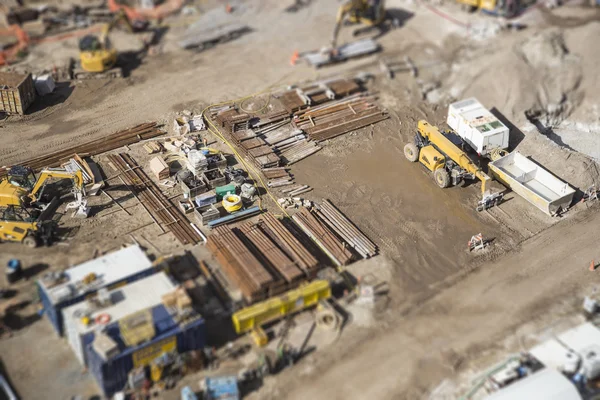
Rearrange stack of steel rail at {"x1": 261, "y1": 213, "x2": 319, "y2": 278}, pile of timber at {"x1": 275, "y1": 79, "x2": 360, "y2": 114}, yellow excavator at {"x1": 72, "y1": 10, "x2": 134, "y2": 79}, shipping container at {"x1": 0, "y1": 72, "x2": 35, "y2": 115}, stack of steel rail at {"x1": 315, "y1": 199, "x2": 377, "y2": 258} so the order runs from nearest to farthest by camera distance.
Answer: stack of steel rail at {"x1": 261, "y1": 213, "x2": 319, "y2": 278} → stack of steel rail at {"x1": 315, "y1": 199, "x2": 377, "y2": 258} → shipping container at {"x1": 0, "y1": 72, "x2": 35, "y2": 115} → pile of timber at {"x1": 275, "y1": 79, "x2": 360, "y2": 114} → yellow excavator at {"x1": 72, "y1": 10, "x2": 134, "y2": 79}

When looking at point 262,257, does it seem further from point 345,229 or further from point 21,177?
point 21,177

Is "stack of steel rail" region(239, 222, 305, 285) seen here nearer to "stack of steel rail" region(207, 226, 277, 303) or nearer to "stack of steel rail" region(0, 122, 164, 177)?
"stack of steel rail" region(207, 226, 277, 303)

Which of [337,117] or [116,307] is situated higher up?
[337,117]

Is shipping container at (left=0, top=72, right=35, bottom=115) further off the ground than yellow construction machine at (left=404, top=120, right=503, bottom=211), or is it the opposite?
shipping container at (left=0, top=72, right=35, bottom=115)

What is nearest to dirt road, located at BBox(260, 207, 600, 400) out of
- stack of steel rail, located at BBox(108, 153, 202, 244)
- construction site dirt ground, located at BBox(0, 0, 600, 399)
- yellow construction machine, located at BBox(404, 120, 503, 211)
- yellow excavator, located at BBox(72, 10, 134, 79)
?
construction site dirt ground, located at BBox(0, 0, 600, 399)

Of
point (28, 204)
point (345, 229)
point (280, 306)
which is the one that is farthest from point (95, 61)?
point (280, 306)
